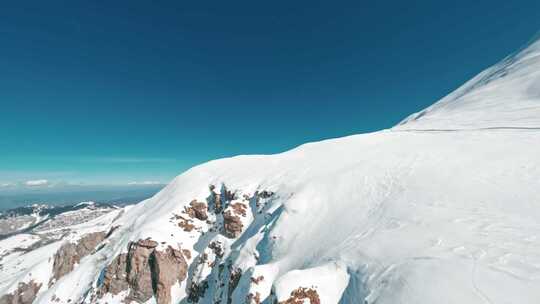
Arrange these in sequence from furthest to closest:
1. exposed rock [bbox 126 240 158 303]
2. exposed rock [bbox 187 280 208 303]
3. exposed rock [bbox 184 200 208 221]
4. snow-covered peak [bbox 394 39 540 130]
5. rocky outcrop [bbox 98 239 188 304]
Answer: exposed rock [bbox 184 200 208 221], snow-covered peak [bbox 394 39 540 130], exposed rock [bbox 126 240 158 303], rocky outcrop [bbox 98 239 188 304], exposed rock [bbox 187 280 208 303]

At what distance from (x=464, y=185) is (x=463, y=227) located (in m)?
6.15

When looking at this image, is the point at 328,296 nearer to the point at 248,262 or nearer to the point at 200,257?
the point at 248,262

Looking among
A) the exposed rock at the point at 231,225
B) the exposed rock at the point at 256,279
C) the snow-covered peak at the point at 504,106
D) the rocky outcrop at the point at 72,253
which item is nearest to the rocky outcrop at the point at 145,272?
the exposed rock at the point at 231,225

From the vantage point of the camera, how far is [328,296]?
41.5 feet

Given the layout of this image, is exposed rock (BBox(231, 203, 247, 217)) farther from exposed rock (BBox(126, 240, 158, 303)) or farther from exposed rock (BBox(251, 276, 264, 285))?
exposed rock (BBox(251, 276, 264, 285))

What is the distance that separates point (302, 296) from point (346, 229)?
19.1ft

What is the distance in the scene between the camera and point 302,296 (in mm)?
12906

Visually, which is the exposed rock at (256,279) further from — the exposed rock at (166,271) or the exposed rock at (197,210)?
the exposed rock at (197,210)

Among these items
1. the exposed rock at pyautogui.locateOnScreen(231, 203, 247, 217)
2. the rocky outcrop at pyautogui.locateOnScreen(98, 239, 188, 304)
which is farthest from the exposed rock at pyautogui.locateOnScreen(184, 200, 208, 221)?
the exposed rock at pyautogui.locateOnScreen(231, 203, 247, 217)

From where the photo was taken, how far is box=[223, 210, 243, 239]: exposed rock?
27.5 meters

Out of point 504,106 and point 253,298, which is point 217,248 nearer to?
point 253,298

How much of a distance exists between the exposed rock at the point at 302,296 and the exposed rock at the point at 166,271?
19506 mm

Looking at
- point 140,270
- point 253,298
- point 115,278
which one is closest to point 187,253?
point 140,270

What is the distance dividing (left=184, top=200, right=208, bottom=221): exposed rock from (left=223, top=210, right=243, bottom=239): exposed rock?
5574 millimetres
